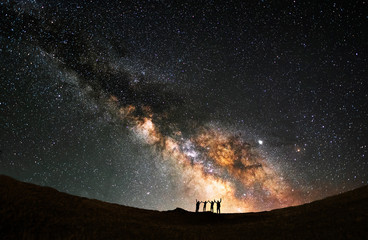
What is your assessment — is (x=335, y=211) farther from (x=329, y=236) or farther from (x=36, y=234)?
(x=36, y=234)

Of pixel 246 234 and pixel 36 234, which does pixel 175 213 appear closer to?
pixel 246 234

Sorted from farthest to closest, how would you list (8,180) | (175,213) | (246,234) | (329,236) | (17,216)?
(175,213) < (8,180) < (246,234) < (17,216) < (329,236)

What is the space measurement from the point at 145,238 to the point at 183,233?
96.7 inches

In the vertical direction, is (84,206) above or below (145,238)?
above

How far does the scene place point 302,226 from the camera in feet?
35.6

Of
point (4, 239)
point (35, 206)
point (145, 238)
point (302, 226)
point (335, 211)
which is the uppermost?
point (335, 211)

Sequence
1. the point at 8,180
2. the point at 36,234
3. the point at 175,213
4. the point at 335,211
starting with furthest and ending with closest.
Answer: the point at 175,213, the point at 8,180, the point at 335,211, the point at 36,234

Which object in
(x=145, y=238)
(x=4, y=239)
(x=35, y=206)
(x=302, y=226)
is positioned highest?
(x=302, y=226)

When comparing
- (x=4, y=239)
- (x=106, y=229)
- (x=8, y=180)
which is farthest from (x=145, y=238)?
(x=8, y=180)

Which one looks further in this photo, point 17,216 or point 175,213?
point 175,213

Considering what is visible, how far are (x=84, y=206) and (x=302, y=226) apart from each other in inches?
526

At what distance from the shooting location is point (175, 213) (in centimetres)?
2181

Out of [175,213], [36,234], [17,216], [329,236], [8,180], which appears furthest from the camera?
[175,213]

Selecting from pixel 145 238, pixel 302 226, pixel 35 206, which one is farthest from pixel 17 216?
pixel 302 226
